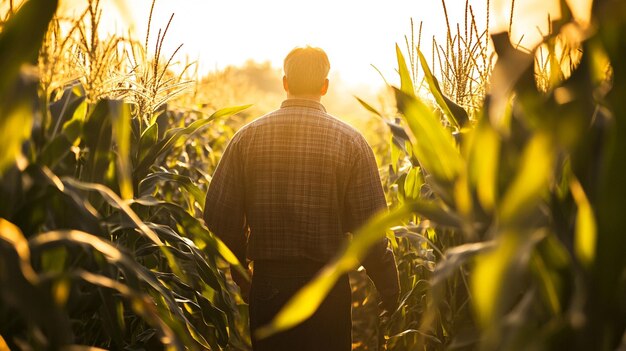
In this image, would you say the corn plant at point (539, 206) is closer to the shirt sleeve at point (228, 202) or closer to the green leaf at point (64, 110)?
the green leaf at point (64, 110)

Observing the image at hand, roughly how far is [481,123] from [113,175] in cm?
129

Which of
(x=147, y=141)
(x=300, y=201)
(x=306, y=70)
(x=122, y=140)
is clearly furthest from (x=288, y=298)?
(x=122, y=140)

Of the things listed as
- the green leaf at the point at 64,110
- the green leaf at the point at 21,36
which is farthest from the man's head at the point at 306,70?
the green leaf at the point at 21,36

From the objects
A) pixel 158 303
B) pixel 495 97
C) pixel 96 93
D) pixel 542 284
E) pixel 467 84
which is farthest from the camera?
pixel 467 84

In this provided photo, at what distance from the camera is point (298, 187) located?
3.16 m

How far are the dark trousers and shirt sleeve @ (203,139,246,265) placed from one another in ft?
0.72

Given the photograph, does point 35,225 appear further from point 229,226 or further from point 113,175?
point 229,226

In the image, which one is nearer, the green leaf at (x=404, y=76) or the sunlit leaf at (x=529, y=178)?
the sunlit leaf at (x=529, y=178)

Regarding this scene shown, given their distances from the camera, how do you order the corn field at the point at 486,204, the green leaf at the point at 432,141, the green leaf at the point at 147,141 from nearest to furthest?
the corn field at the point at 486,204
the green leaf at the point at 432,141
the green leaf at the point at 147,141

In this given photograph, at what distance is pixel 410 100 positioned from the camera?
1.46 m

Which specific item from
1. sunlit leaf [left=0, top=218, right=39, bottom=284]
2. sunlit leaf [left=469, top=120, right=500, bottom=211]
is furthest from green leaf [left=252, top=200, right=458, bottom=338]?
sunlit leaf [left=0, top=218, right=39, bottom=284]

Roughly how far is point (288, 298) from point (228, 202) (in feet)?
1.85

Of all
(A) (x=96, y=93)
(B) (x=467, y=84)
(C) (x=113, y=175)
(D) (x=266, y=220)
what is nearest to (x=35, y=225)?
(C) (x=113, y=175)

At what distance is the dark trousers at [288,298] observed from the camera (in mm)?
3129
